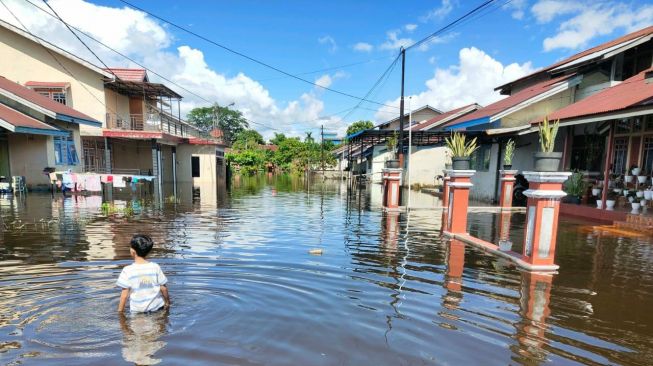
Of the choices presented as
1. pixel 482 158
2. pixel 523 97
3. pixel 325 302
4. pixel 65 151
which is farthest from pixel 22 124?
pixel 523 97

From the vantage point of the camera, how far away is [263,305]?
15.6ft

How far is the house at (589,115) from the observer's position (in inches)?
447

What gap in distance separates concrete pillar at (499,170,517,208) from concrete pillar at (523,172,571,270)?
28.4 ft

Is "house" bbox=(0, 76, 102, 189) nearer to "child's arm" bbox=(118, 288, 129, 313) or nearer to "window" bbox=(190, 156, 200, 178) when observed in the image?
"window" bbox=(190, 156, 200, 178)

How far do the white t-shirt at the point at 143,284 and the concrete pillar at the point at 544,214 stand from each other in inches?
235

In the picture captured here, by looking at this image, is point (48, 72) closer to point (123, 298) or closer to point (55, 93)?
point (55, 93)

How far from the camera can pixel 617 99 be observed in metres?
11.1

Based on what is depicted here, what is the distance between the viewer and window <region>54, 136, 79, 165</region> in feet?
63.4

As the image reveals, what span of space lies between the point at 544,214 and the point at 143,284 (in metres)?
6.29

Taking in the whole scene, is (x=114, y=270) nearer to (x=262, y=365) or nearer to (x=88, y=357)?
(x=88, y=357)

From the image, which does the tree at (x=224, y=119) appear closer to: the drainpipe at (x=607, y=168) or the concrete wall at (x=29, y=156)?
the concrete wall at (x=29, y=156)

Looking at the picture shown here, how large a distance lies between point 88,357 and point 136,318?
77cm

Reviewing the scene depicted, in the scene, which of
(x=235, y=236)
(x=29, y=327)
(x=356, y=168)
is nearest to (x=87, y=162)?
(x=235, y=236)

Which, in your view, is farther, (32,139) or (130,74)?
(130,74)
